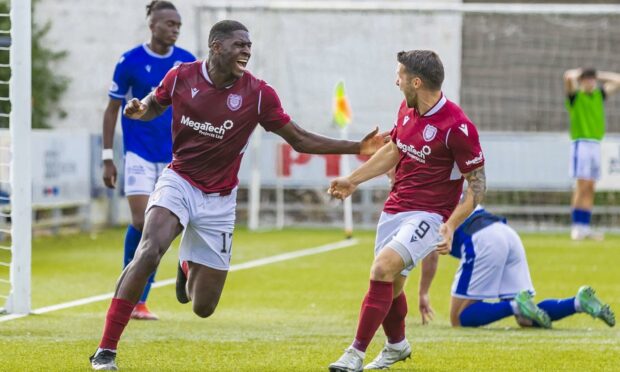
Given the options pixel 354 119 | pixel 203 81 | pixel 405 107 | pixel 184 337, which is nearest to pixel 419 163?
pixel 405 107

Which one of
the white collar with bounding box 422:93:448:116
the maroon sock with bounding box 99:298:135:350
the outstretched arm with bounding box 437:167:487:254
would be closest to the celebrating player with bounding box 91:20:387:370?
the maroon sock with bounding box 99:298:135:350

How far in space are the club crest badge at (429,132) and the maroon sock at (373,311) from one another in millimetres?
916

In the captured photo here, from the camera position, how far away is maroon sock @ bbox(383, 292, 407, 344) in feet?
26.5

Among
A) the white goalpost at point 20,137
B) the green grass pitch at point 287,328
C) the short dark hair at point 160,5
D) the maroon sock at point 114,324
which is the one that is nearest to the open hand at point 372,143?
the green grass pitch at point 287,328

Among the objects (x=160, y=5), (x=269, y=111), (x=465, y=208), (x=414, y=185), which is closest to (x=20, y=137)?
(x=160, y=5)

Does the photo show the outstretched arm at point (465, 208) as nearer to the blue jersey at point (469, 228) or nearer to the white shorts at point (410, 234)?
the white shorts at point (410, 234)

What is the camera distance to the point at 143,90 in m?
10.7

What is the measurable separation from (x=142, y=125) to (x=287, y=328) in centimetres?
205

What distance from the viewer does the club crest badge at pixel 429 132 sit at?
7824 mm

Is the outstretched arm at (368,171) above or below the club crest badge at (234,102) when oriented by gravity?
below

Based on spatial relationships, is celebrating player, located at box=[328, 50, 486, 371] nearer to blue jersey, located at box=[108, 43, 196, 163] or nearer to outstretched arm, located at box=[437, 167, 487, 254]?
outstretched arm, located at box=[437, 167, 487, 254]

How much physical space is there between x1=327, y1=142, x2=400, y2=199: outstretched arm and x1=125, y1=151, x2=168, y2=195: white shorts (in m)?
2.92

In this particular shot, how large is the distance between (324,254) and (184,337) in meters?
8.32

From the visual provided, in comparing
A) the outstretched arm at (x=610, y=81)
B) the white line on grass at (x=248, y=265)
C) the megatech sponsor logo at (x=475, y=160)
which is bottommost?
the white line on grass at (x=248, y=265)
